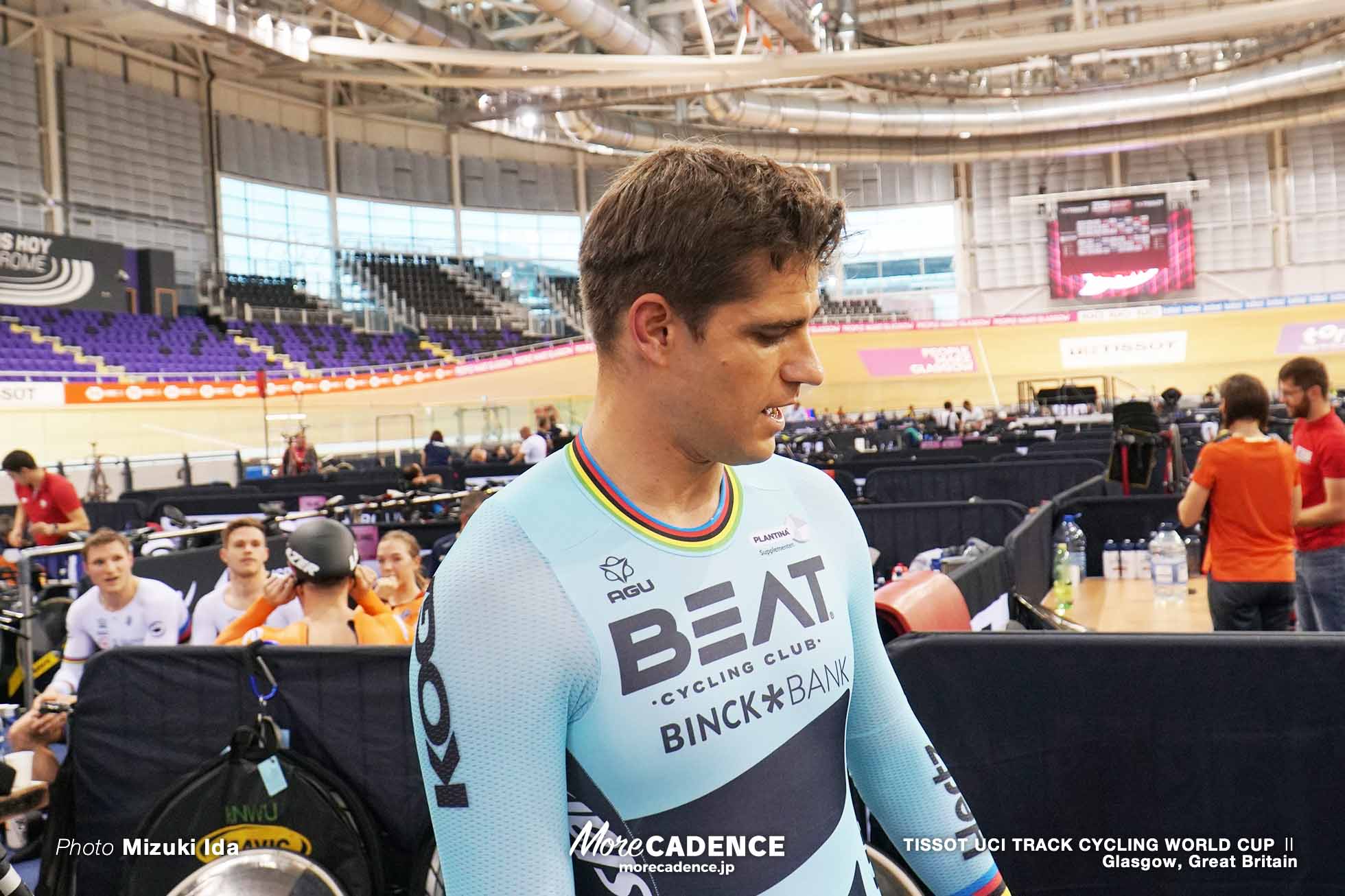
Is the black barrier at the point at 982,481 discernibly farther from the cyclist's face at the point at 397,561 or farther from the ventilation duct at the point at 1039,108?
the ventilation duct at the point at 1039,108

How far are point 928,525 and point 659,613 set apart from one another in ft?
21.6

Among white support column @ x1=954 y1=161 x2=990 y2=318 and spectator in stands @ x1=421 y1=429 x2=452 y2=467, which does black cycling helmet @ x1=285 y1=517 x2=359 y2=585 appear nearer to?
spectator in stands @ x1=421 y1=429 x2=452 y2=467

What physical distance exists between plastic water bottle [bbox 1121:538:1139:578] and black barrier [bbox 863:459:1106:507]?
280 centimetres

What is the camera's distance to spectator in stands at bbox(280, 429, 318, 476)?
53.6 feet

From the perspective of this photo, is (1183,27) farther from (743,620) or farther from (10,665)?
(743,620)

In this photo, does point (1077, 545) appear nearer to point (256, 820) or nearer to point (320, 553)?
point (320, 553)

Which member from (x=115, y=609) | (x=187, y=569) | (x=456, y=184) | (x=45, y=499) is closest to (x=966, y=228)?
(x=456, y=184)

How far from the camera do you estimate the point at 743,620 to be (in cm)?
117

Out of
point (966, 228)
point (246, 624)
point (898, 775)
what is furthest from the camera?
point (966, 228)

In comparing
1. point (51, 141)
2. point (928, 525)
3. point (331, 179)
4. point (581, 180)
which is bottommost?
point (928, 525)

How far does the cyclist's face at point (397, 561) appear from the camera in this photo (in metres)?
5.58

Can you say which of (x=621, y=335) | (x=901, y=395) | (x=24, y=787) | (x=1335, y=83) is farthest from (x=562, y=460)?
(x=901, y=395)

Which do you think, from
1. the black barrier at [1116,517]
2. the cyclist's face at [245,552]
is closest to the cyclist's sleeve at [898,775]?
the cyclist's face at [245,552]

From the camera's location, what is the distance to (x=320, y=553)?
151 inches
